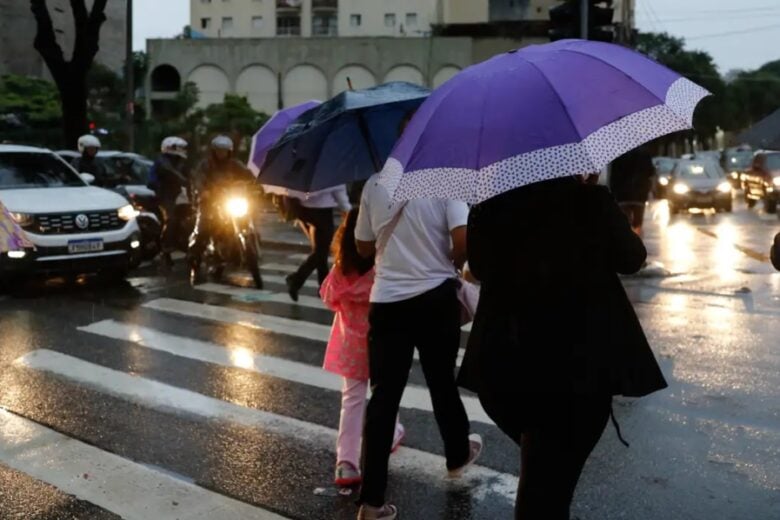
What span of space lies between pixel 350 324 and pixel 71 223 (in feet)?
24.1

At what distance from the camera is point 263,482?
197 inches

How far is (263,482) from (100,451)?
3.93ft

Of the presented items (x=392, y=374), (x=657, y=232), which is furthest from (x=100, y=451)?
(x=657, y=232)

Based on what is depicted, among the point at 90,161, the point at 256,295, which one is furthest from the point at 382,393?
the point at 90,161

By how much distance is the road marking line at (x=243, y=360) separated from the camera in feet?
21.5

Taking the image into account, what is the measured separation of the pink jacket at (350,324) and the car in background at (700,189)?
77.3 ft

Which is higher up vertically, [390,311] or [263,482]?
[390,311]

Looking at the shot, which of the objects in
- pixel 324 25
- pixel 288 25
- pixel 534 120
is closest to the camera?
pixel 534 120

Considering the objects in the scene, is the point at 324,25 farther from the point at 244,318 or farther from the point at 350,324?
the point at 350,324

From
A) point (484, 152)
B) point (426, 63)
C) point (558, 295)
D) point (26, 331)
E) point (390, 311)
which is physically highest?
point (426, 63)

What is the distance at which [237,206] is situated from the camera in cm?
1138

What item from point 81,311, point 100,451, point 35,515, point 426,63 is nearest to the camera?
point 35,515

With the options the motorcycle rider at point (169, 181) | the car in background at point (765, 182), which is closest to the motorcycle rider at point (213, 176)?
the motorcycle rider at point (169, 181)

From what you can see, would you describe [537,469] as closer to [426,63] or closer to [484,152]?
[484,152]
